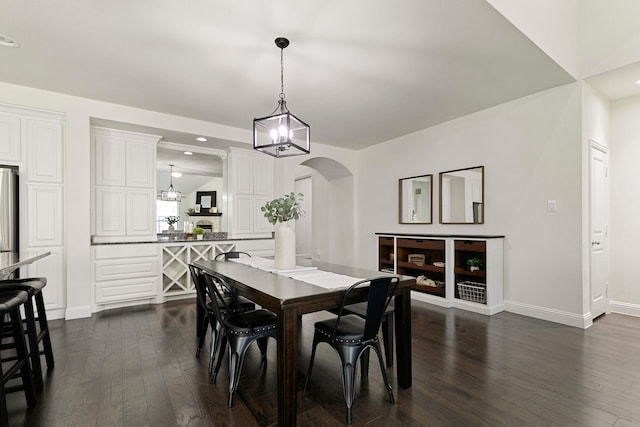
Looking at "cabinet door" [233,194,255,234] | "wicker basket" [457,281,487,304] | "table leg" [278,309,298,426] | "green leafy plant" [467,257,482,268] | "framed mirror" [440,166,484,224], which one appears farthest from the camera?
"cabinet door" [233,194,255,234]

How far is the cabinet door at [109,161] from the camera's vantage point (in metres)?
4.09

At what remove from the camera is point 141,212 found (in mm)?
4379

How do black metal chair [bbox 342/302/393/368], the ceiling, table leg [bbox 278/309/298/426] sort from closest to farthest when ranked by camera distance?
1. table leg [bbox 278/309/298/426]
2. the ceiling
3. black metal chair [bbox 342/302/393/368]

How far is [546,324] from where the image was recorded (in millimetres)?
3432

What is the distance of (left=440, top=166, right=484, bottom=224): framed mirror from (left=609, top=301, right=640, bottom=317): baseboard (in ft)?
5.88

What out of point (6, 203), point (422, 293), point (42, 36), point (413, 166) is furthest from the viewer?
point (413, 166)

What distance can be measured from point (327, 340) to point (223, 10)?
2.34 metres

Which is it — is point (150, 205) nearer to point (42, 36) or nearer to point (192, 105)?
point (192, 105)

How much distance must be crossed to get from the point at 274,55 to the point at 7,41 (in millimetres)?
2165

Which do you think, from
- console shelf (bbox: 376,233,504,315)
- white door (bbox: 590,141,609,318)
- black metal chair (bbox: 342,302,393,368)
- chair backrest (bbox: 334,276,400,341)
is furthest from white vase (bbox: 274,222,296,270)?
white door (bbox: 590,141,609,318)

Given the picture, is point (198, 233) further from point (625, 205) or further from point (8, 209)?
point (625, 205)

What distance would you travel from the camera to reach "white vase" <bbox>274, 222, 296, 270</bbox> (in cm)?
249

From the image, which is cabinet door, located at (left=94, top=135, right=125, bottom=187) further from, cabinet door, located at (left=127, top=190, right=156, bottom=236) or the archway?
the archway

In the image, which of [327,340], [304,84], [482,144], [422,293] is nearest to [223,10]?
[304,84]
